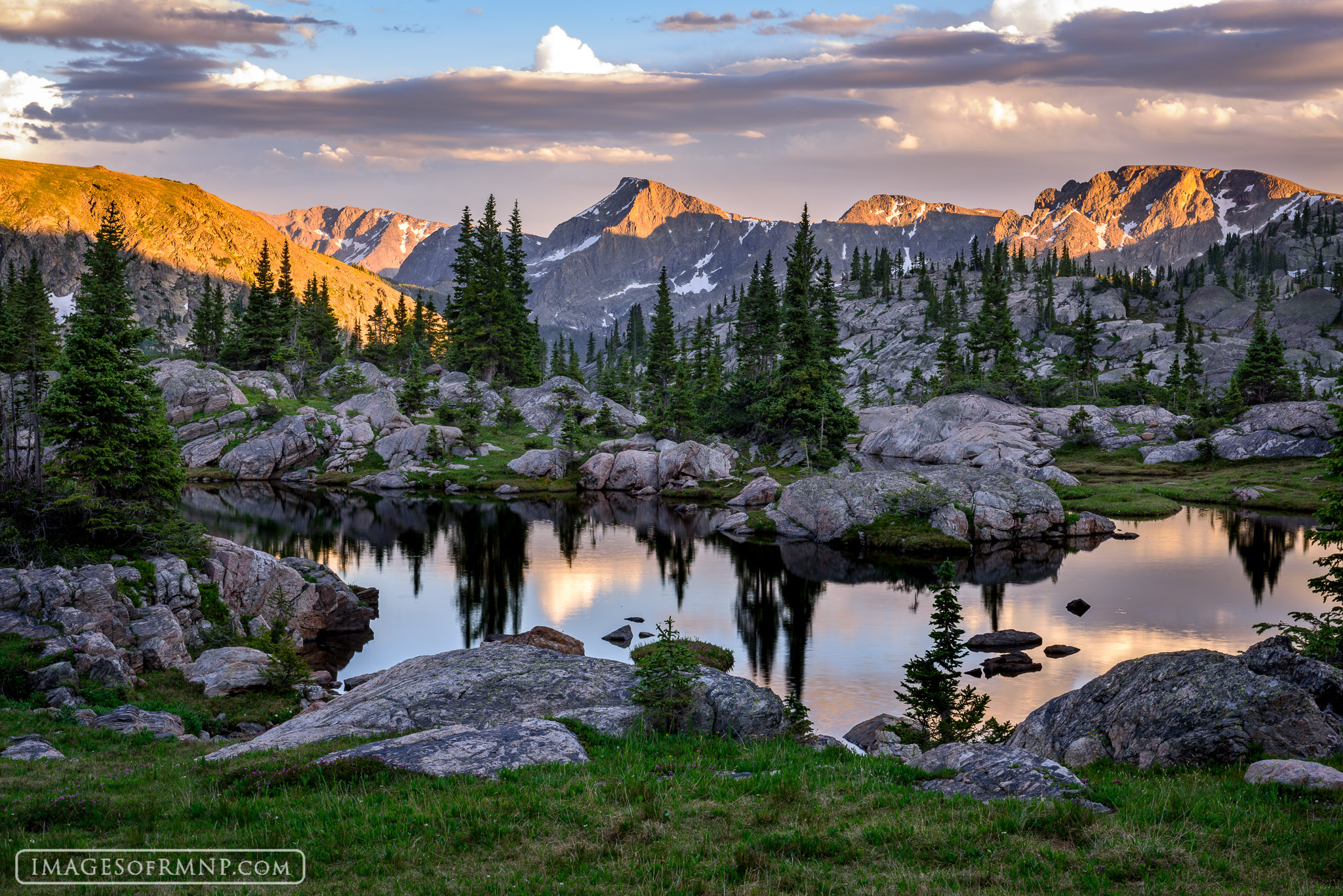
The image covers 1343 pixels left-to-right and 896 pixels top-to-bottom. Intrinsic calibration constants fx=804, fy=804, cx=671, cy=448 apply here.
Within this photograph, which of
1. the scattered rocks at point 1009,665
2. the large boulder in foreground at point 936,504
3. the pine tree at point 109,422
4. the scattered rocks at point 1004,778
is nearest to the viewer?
the scattered rocks at point 1004,778

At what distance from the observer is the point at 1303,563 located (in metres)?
60.8

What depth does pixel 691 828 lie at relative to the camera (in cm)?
1251

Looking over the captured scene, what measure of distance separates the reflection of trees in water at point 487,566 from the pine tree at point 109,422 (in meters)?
17.2

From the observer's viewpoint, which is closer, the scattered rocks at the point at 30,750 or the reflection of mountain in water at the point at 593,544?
the scattered rocks at the point at 30,750

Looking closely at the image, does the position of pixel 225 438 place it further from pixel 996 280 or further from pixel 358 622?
pixel 996 280

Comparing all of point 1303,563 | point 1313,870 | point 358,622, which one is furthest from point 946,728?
point 1303,563

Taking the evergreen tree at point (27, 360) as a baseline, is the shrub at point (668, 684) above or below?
below

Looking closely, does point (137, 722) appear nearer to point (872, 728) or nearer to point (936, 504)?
point (872, 728)

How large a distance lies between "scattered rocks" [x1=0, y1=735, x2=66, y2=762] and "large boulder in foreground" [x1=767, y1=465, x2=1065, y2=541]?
5687 centimetres

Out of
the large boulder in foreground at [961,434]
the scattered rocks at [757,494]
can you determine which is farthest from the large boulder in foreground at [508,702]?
the large boulder in foreground at [961,434]

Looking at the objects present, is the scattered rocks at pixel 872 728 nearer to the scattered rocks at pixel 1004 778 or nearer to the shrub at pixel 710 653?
the shrub at pixel 710 653

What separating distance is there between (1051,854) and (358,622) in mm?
41334

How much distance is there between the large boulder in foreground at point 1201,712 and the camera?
1678cm

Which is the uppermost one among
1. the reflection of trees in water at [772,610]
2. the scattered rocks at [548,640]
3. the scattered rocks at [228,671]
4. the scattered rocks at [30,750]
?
the scattered rocks at [30,750]
